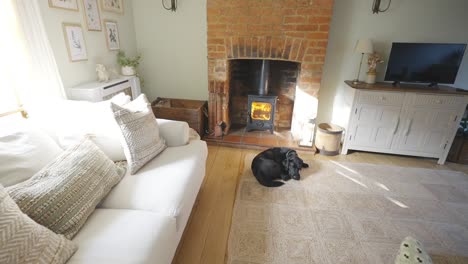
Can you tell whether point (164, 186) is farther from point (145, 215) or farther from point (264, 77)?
point (264, 77)

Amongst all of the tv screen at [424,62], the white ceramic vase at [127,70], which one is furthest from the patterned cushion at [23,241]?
the tv screen at [424,62]

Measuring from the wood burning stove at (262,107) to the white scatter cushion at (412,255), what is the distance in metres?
2.30

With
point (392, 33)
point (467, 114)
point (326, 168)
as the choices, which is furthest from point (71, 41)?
point (467, 114)

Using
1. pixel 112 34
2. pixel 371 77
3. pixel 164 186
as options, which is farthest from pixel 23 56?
pixel 371 77

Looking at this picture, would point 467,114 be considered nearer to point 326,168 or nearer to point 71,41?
point 326,168

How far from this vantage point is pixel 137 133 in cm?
160

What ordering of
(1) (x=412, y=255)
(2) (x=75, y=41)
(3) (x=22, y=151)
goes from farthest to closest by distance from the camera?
(2) (x=75, y=41) → (3) (x=22, y=151) → (1) (x=412, y=255)

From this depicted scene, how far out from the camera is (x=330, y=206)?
2014 millimetres

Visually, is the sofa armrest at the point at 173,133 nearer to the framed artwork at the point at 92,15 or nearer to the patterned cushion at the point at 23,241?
the patterned cushion at the point at 23,241

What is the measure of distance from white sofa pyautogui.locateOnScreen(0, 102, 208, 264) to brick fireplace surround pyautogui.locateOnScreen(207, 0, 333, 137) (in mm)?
1530

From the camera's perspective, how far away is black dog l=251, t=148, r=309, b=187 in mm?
2264

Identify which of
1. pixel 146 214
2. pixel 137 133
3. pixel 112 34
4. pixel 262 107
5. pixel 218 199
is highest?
pixel 112 34

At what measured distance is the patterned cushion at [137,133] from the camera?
5.11 ft

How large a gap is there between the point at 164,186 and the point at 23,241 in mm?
691
